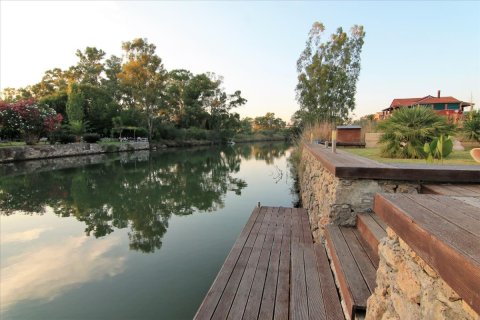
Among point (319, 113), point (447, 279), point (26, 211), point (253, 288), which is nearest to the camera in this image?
point (447, 279)

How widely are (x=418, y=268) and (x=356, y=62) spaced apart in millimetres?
24119

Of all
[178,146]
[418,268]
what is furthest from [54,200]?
[178,146]

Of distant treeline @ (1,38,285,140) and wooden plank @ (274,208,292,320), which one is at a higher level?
distant treeline @ (1,38,285,140)

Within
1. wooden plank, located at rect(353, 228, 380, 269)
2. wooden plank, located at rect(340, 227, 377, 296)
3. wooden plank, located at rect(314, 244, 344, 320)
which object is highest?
wooden plank, located at rect(353, 228, 380, 269)

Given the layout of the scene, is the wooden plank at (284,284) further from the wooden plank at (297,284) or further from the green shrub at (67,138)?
the green shrub at (67,138)

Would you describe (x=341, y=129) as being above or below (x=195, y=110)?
below

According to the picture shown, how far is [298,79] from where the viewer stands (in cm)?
2230

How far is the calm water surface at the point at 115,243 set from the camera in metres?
3.37

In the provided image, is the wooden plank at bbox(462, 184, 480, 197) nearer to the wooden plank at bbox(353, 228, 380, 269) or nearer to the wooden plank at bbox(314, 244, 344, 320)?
the wooden plank at bbox(353, 228, 380, 269)

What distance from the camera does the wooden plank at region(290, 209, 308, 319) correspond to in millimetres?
2200

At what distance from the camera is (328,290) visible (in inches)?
95.2

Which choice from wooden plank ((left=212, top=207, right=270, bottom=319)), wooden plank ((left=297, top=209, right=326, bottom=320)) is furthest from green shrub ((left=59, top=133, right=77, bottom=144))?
wooden plank ((left=297, top=209, right=326, bottom=320))

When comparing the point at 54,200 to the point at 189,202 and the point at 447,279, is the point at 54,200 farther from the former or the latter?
the point at 447,279

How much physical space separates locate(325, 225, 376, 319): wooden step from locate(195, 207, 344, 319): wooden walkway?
23 cm
